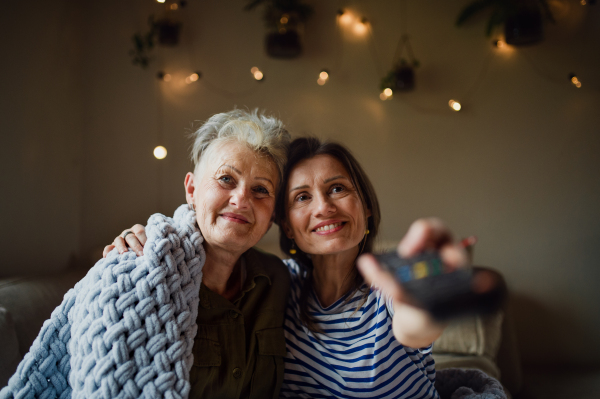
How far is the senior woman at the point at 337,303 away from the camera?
1.17 meters

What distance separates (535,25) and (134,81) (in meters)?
2.66

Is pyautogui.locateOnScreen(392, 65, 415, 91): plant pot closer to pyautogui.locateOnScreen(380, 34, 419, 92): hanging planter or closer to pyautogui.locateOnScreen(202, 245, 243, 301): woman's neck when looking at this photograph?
pyautogui.locateOnScreen(380, 34, 419, 92): hanging planter

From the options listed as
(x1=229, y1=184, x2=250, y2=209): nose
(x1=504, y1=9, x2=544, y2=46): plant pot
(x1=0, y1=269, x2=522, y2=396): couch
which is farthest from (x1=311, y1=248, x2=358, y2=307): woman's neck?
(x1=504, y1=9, x2=544, y2=46): plant pot

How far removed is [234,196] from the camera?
117 cm

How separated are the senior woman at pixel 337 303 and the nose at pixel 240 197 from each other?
0.19m

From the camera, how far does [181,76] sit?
2.77 metres

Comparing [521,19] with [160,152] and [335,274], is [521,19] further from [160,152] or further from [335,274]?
[160,152]

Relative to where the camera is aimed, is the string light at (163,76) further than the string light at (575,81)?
Yes

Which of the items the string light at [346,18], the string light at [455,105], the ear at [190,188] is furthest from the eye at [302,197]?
the string light at [346,18]

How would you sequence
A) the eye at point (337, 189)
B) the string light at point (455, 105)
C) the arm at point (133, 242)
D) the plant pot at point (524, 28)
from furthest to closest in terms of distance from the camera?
the string light at point (455, 105) < the plant pot at point (524, 28) < the eye at point (337, 189) < the arm at point (133, 242)

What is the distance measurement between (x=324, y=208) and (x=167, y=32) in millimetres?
2095

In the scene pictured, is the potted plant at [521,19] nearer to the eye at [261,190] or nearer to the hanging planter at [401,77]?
the hanging planter at [401,77]

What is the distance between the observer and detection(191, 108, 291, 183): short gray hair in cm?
126

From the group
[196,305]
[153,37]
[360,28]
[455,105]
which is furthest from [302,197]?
[153,37]
